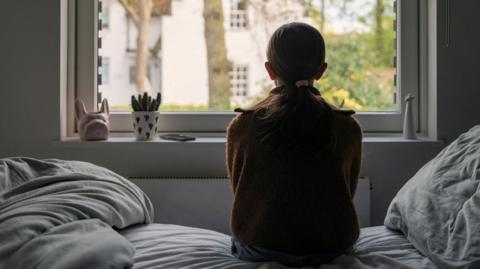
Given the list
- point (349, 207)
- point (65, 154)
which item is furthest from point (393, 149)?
point (65, 154)

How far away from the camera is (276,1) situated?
2.08 metres

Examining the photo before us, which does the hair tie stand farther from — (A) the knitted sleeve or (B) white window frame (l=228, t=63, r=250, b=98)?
(B) white window frame (l=228, t=63, r=250, b=98)

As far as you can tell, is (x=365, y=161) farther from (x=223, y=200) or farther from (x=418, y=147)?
(x=223, y=200)

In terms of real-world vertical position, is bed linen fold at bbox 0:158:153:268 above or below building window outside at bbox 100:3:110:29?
below

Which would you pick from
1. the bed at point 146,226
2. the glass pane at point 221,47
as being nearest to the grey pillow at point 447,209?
the bed at point 146,226

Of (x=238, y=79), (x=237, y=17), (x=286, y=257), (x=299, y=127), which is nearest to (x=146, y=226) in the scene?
(x=286, y=257)

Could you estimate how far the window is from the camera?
2.07 metres

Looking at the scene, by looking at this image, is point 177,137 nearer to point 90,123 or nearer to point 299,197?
point 90,123

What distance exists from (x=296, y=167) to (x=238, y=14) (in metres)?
1.01

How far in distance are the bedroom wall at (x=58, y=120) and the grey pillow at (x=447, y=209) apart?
19.3 inches

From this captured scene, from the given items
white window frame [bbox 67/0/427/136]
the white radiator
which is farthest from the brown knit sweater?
white window frame [bbox 67/0/427/136]

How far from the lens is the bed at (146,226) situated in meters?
1.05

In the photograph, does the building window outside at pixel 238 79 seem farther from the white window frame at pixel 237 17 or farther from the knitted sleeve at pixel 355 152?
the knitted sleeve at pixel 355 152

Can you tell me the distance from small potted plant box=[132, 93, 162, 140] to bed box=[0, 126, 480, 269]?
1.51 ft
